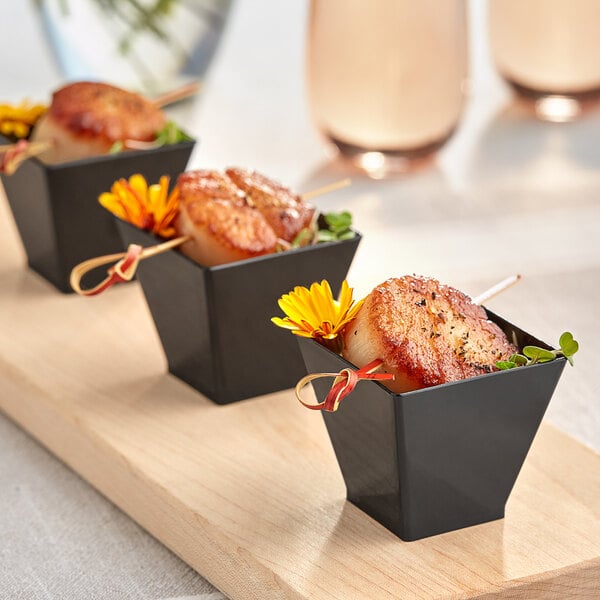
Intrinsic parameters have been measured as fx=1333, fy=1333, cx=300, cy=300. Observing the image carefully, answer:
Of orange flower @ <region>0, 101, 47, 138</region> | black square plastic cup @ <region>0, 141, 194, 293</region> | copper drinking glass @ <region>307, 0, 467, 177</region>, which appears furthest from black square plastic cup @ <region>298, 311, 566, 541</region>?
copper drinking glass @ <region>307, 0, 467, 177</region>

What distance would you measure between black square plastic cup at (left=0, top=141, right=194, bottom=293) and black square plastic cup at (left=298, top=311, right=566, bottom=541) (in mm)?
373

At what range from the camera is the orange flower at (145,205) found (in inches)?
36.3

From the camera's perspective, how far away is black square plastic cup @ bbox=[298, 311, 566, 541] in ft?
2.31

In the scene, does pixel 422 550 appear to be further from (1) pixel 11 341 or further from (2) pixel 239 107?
(2) pixel 239 107

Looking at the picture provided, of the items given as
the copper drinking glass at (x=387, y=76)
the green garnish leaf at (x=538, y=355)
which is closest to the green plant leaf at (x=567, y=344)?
the green garnish leaf at (x=538, y=355)

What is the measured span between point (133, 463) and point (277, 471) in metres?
0.09

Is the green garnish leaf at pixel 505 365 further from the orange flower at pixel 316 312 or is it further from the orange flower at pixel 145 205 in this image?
the orange flower at pixel 145 205

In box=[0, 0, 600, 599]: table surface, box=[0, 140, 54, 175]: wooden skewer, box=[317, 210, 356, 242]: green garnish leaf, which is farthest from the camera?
box=[0, 140, 54, 175]: wooden skewer

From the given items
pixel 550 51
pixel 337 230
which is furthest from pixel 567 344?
pixel 550 51

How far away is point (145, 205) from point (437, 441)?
1.02 ft

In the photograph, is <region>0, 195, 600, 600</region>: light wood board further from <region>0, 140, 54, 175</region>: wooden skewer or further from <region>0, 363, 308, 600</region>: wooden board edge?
<region>0, 140, 54, 175</region>: wooden skewer

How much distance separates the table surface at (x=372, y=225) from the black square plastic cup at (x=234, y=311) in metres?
0.12

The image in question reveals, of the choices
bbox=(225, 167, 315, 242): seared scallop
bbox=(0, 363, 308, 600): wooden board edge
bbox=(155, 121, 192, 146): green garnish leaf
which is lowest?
bbox=(0, 363, 308, 600): wooden board edge

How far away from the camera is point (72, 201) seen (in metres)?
1.09
